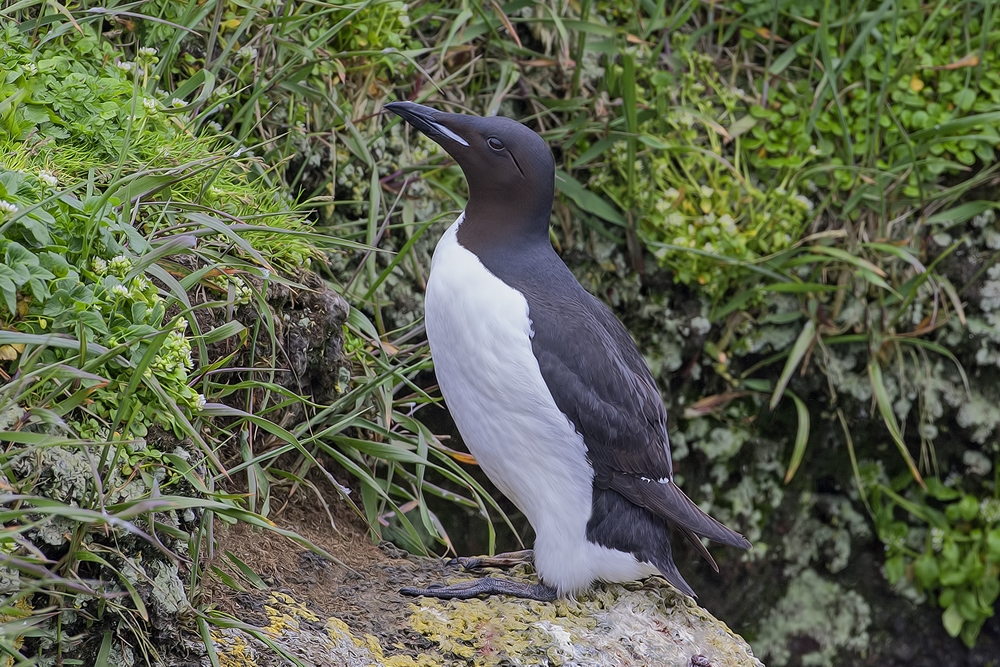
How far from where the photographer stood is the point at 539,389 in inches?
110

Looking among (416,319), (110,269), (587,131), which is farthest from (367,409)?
(587,131)

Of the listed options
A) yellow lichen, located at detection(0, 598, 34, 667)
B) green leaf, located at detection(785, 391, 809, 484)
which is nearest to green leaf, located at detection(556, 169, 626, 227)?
green leaf, located at detection(785, 391, 809, 484)

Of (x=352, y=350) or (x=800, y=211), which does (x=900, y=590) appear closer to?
(x=800, y=211)

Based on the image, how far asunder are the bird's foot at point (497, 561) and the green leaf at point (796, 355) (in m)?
1.59

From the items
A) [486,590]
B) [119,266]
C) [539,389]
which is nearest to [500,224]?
[539,389]

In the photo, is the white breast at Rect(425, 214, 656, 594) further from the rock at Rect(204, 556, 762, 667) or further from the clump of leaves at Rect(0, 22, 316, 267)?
the clump of leaves at Rect(0, 22, 316, 267)

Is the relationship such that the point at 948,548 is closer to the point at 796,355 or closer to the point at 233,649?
the point at 796,355

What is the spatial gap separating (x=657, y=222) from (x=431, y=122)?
1.55 m

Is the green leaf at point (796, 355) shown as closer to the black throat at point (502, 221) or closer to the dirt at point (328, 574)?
the black throat at point (502, 221)

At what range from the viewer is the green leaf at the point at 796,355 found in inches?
168

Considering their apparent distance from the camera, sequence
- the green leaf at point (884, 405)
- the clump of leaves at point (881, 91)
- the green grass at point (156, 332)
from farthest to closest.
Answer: the clump of leaves at point (881, 91) < the green leaf at point (884, 405) < the green grass at point (156, 332)

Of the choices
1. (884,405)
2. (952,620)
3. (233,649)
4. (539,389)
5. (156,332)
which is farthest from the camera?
(952,620)

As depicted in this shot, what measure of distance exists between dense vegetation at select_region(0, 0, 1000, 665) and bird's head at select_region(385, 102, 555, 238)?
26cm

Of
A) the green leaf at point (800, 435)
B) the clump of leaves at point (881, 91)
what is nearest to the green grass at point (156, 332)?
the green leaf at point (800, 435)
